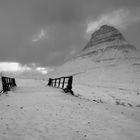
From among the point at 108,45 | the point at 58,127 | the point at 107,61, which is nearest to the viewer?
the point at 58,127

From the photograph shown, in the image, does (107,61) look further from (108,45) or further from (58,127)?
(58,127)

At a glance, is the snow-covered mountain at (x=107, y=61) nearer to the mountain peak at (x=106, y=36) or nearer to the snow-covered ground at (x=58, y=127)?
the mountain peak at (x=106, y=36)

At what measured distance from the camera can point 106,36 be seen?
144000 millimetres

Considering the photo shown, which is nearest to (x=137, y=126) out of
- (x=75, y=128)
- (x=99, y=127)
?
(x=99, y=127)

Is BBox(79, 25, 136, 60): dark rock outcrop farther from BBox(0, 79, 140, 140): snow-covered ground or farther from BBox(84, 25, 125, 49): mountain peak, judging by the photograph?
BBox(0, 79, 140, 140): snow-covered ground

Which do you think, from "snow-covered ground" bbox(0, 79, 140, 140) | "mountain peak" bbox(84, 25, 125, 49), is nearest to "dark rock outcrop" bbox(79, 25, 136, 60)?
"mountain peak" bbox(84, 25, 125, 49)

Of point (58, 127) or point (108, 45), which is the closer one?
point (58, 127)

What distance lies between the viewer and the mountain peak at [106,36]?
138 metres

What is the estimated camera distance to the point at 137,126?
525 centimetres

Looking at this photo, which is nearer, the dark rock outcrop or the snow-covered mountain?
the snow-covered mountain

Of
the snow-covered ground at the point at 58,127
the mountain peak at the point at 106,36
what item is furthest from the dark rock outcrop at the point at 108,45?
the snow-covered ground at the point at 58,127

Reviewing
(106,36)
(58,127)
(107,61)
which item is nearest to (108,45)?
(106,36)

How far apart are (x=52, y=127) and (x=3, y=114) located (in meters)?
2.29

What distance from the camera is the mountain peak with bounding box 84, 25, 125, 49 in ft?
454
